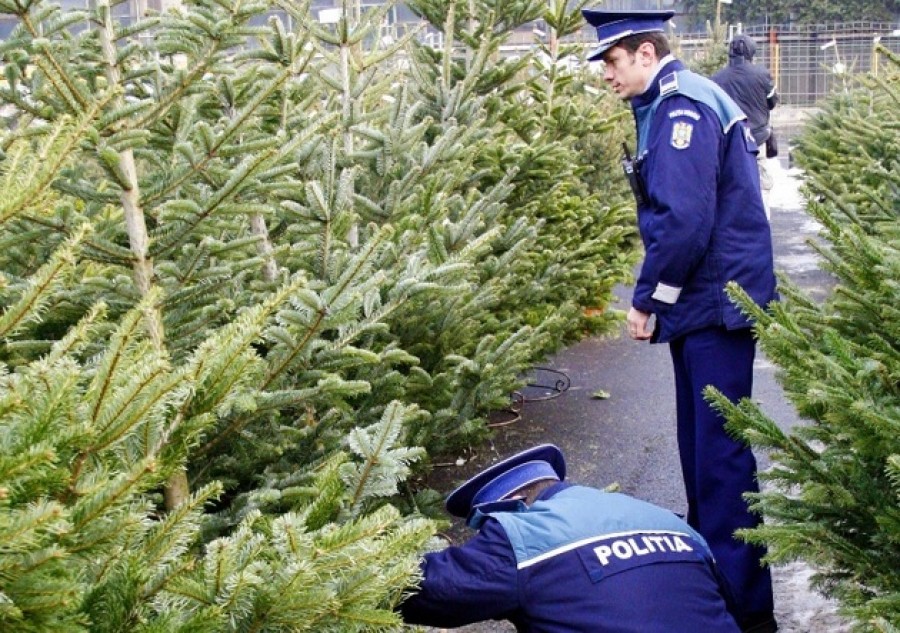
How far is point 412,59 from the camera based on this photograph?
6293 millimetres

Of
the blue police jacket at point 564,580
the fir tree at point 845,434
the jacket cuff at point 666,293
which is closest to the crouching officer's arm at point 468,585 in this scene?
the blue police jacket at point 564,580

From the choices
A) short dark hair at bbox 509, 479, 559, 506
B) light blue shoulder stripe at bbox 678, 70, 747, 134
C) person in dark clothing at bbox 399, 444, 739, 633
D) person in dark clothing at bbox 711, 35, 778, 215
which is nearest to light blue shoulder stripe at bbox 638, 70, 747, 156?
light blue shoulder stripe at bbox 678, 70, 747, 134

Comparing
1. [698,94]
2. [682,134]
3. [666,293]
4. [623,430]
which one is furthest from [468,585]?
[623,430]

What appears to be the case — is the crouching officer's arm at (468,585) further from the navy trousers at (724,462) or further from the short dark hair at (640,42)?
the short dark hair at (640,42)

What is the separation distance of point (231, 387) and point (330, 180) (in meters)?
1.75

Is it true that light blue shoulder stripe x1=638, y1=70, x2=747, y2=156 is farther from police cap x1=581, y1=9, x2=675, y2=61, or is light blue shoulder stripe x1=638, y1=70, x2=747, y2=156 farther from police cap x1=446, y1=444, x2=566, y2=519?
police cap x1=446, y1=444, x2=566, y2=519

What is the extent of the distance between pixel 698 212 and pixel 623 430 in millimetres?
3009

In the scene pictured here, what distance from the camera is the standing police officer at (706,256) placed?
13.0 feet

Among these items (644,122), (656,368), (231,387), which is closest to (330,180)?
(644,122)

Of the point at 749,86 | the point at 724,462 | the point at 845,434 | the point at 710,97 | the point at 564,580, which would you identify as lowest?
the point at 724,462

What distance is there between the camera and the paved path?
14.4 ft

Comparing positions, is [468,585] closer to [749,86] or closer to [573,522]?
[573,522]

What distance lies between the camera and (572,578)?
2500 mm

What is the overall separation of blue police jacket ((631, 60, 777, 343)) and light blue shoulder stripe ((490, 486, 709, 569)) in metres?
1.46
